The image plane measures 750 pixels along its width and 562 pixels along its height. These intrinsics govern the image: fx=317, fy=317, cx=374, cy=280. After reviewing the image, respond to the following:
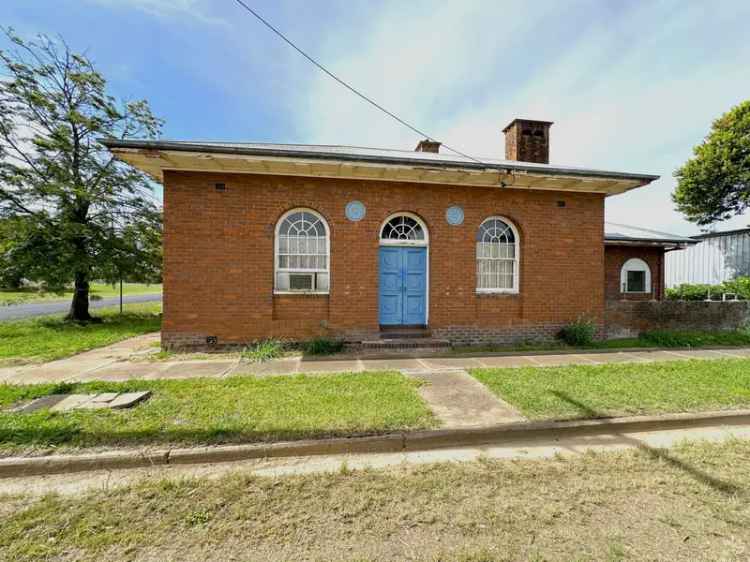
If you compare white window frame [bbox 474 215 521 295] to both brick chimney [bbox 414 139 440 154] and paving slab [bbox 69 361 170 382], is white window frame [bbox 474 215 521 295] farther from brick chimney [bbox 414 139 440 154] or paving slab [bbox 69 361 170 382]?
paving slab [bbox 69 361 170 382]

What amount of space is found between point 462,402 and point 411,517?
214 cm

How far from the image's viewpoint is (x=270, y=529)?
2.16 metres

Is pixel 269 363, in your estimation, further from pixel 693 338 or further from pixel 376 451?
pixel 693 338

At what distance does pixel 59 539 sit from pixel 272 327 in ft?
16.6

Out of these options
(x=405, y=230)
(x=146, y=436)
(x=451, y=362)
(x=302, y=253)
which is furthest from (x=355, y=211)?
(x=146, y=436)

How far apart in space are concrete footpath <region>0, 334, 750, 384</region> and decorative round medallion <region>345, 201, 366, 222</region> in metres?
3.11

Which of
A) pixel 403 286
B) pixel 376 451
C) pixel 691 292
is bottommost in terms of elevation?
pixel 376 451

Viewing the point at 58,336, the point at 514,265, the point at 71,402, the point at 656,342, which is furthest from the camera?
the point at 58,336

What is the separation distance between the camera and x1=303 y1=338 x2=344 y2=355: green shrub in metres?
6.80

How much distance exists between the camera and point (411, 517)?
7.50 feet

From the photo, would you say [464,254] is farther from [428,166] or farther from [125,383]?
[125,383]

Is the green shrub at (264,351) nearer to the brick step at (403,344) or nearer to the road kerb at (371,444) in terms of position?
the brick step at (403,344)

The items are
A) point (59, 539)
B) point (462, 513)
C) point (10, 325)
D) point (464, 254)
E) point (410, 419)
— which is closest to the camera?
point (59, 539)

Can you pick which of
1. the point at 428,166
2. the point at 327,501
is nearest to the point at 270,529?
the point at 327,501
